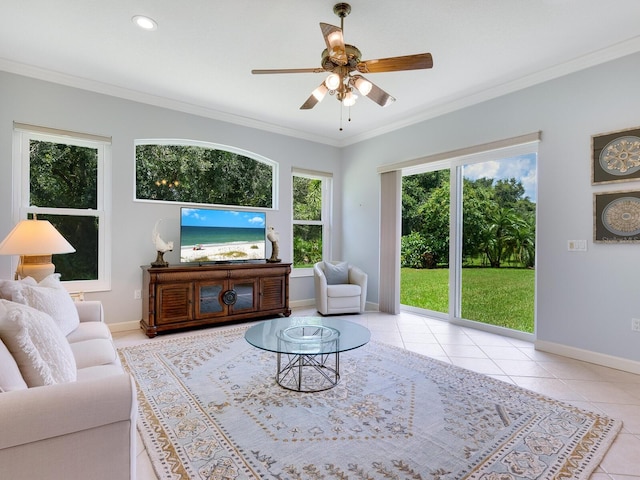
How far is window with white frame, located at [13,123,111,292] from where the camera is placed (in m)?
3.43

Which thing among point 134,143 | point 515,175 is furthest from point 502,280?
point 134,143

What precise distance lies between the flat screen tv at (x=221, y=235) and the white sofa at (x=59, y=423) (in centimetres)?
284

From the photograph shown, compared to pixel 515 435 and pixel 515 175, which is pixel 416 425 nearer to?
pixel 515 435

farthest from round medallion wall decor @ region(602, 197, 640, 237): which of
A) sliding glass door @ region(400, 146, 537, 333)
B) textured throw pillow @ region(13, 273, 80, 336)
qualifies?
textured throw pillow @ region(13, 273, 80, 336)

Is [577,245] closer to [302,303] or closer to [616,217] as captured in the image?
[616,217]

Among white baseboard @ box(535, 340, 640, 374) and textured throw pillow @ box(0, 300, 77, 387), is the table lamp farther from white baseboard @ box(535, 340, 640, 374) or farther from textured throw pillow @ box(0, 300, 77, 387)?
white baseboard @ box(535, 340, 640, 374)

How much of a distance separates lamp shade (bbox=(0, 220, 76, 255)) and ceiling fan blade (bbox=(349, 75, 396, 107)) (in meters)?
2.83

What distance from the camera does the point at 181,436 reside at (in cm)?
184

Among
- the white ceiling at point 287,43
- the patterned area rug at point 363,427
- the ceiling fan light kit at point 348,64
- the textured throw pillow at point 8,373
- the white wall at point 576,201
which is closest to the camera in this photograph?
the textured throw pillow at point 8,373

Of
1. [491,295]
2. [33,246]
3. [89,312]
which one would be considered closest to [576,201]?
[491,295]

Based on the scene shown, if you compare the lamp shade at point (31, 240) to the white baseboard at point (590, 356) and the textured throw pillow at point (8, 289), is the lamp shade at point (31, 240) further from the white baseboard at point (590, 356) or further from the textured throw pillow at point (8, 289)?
the white baseboard at point (590, 356)

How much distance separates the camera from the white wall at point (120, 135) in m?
3.29

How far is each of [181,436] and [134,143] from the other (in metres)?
3.39

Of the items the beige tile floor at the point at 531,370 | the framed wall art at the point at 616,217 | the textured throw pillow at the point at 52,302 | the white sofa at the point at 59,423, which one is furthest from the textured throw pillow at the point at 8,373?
the framed wall art at the point at 616,217
